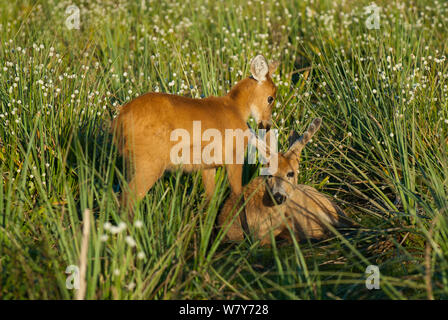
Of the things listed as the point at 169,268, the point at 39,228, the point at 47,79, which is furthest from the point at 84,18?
the point at 169,268

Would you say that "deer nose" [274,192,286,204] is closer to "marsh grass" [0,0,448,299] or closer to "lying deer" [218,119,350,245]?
"lying deer" [218,119,350,245]

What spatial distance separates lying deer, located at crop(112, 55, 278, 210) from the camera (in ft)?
15.8

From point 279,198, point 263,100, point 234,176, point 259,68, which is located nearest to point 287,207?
point 279,198

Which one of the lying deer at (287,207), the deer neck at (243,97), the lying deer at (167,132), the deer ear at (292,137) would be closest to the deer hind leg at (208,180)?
the lying deer at (167,132)

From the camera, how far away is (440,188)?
4668mm

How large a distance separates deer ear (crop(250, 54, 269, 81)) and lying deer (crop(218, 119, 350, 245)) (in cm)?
61

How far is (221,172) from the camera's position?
17.1ft

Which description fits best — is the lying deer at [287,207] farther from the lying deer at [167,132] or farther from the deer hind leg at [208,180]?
the lying deer at [167,132]

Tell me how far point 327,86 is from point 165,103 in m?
2.82

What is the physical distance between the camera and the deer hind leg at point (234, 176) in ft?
17.6

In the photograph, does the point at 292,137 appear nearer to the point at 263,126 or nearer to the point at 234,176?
the point at 263,126

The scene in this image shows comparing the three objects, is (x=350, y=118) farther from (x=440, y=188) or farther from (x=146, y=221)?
(x=146, y=221)

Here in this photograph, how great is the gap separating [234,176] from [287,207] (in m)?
0.62

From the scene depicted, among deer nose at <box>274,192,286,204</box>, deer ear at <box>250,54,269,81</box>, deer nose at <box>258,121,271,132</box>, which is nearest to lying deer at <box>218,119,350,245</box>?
deer nose at <box>274,192,286,204</box>
